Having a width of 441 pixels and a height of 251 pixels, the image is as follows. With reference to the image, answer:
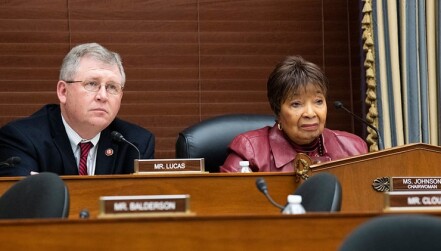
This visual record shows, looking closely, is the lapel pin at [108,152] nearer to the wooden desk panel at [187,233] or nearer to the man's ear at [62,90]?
the man's ear at [62,90]

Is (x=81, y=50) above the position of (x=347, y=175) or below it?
above

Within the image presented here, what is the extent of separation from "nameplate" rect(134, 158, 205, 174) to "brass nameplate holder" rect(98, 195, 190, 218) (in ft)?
4.09

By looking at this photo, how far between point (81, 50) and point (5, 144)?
0.56 meters

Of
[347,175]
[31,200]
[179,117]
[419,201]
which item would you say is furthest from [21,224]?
[179,117]

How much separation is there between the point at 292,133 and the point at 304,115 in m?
0.11

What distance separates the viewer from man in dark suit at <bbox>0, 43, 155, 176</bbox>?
412 cm

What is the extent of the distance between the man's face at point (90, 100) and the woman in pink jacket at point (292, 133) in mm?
612

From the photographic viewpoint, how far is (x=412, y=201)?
8.24 ft

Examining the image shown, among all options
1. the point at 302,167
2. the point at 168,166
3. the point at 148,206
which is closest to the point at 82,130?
the point at 168,166

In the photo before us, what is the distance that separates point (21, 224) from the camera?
7.36ft

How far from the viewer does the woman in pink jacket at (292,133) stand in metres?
4.25

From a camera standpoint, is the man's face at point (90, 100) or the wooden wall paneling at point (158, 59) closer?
the man's face at point (90, 100)

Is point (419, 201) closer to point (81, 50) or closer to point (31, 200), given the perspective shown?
point (31, 200)

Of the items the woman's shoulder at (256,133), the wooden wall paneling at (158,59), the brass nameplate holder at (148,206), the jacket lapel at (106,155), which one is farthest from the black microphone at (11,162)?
the wooden wall paneling at (158,59)
